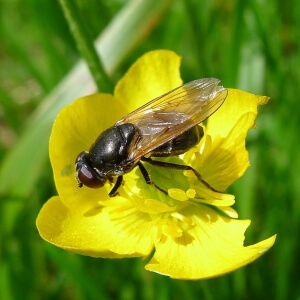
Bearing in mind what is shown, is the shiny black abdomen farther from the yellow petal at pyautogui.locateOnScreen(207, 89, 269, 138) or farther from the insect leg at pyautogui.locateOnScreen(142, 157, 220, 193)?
the yellow petal at pyautogui.locateOnScreen(207, 89, 269, 138)

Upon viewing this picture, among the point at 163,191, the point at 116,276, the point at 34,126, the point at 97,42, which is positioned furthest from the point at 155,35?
the point at 163,191

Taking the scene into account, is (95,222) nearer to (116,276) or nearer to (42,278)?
(116,276)

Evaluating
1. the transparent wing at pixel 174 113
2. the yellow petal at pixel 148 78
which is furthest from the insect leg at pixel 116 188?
the yellow petal at pixel 148 78

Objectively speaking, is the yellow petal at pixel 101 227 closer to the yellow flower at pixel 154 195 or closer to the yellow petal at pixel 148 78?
the yellow flower at pixel 154 195

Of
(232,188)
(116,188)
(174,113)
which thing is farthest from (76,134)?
(232,188)

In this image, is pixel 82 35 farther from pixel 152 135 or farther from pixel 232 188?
pixel 232 188
